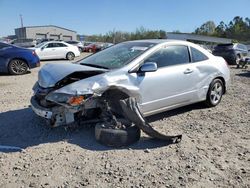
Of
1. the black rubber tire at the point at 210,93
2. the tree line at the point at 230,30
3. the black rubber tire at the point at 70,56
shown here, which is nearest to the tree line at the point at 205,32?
the tree line at the point at 230,30

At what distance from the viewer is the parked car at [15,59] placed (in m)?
11.7

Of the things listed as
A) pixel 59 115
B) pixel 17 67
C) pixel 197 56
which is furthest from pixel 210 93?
pixel 17 67

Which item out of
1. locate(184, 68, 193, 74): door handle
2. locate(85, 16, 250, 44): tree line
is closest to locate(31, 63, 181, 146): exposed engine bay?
locate(184, 68, 193, 74): door handle

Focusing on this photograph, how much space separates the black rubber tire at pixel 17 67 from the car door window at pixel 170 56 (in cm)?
815

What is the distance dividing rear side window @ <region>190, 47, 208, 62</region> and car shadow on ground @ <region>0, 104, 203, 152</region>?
4.59 ft

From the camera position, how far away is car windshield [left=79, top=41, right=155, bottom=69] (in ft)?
17.1

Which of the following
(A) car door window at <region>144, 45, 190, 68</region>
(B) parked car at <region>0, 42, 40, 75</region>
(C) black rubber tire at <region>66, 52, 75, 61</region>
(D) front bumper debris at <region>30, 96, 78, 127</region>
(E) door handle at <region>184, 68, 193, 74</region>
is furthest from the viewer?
(C) black rubber tire at <region>66, 52, 75, 61</region>

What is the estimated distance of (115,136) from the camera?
175 inches

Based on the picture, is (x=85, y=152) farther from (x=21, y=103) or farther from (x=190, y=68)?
(x=21, y=103)

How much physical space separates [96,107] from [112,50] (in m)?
1.71

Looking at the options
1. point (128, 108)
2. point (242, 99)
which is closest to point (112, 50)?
point (128, 108)

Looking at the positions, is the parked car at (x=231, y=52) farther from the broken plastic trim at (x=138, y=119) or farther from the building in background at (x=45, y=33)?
the building in background at (x=45, y=33)

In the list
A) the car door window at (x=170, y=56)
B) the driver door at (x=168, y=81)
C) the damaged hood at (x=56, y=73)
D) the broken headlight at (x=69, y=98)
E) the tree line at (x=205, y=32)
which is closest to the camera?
the broken headlight at (x=69, y=98)

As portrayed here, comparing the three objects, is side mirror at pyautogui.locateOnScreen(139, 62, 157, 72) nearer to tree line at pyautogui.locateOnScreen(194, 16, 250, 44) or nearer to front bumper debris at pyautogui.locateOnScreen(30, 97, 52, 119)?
front bumper debris at pyautogui.locateOnScreen(30, 97, 52, 119)
